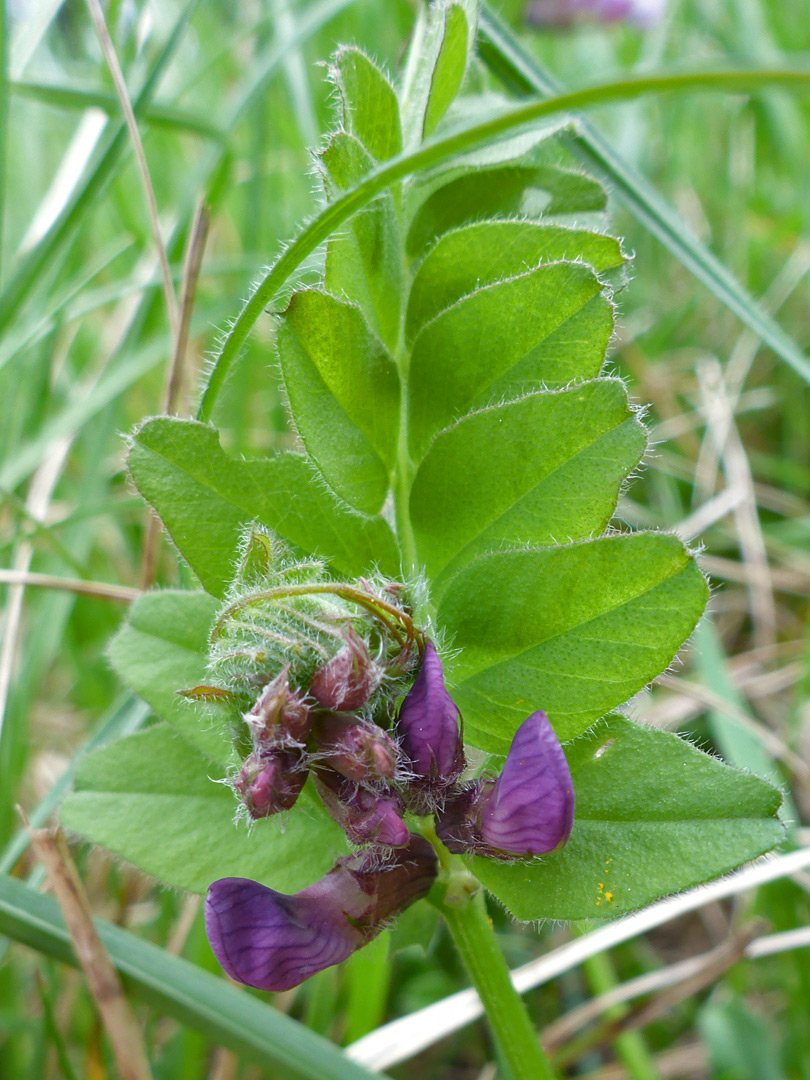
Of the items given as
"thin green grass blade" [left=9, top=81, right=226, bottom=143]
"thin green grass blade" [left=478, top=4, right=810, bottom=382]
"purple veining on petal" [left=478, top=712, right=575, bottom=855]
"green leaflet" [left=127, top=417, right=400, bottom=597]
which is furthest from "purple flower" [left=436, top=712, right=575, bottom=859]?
"thin green grass blade" [left=9, top=81, right=226, bottom=143]

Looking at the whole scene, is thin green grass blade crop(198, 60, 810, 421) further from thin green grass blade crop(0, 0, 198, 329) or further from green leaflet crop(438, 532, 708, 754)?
thin green grass blade crop(0, 0, 198, 329)

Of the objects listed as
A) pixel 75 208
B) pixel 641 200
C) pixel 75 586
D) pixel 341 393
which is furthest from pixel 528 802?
pixel 75 208

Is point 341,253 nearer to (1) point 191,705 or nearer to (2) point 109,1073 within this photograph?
(1) point 191,705

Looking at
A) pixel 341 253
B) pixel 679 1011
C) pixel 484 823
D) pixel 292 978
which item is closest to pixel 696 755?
pixel 484 823

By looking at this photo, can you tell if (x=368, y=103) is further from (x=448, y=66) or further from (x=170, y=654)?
(x=170, y=654)

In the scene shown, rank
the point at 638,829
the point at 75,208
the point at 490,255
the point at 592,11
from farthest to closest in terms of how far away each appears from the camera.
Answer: the point at 592,11
the point at 75,208
the point at 490,255
the point at 638,829

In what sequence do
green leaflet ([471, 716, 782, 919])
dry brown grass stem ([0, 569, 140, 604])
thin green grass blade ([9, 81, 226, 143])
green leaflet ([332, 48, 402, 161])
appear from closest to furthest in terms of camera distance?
green leaflet ([471, 716, 782, 919]), green leaflet ([332, 48, 402, 161]), dry brown grass stem ([0, 569, 140, 604]), thin green grass blade ([9, 81, 226, 143])

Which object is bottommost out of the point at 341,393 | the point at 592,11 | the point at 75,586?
the point at 75,586
